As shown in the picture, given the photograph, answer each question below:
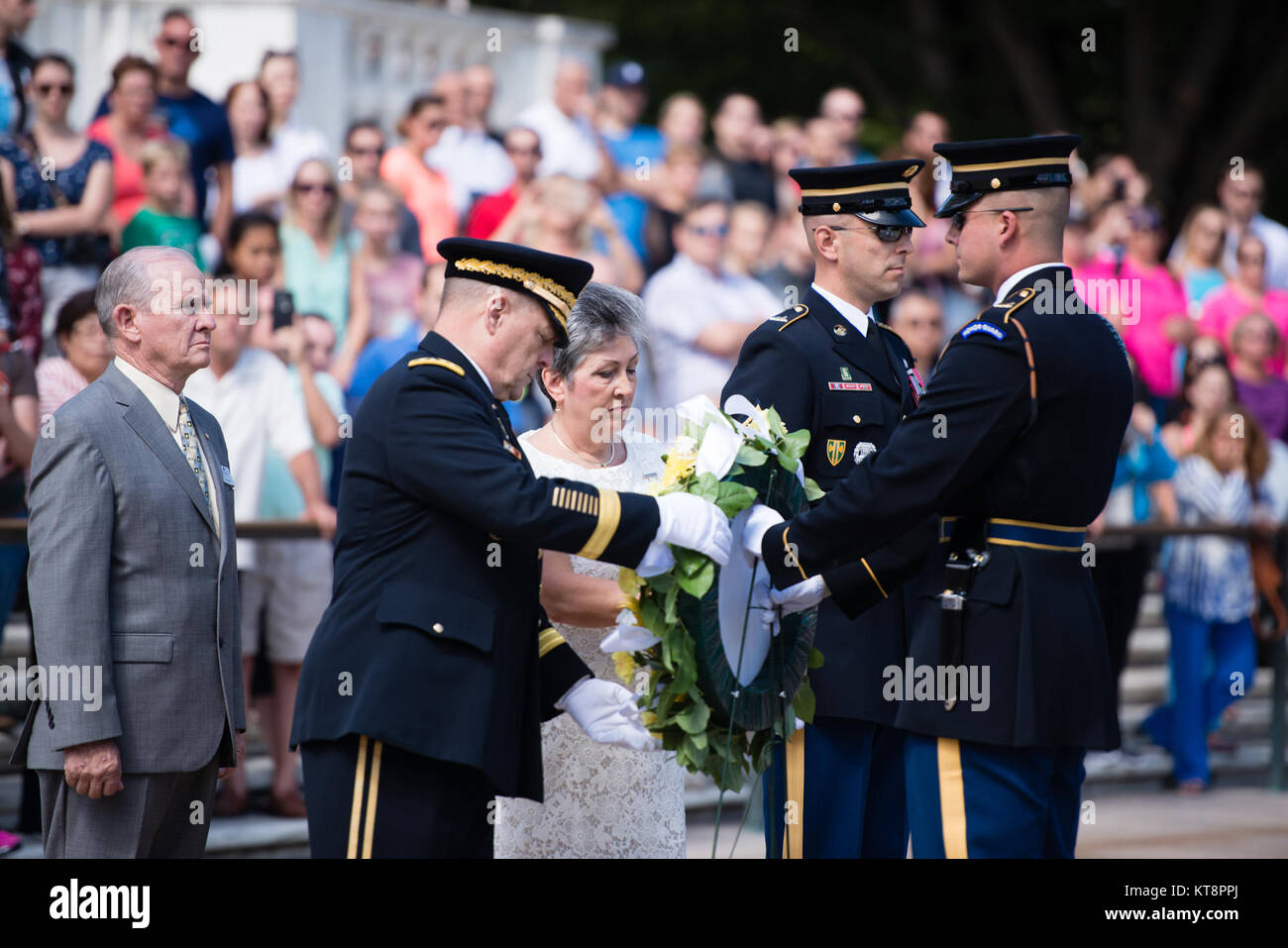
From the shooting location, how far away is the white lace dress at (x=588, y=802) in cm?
443

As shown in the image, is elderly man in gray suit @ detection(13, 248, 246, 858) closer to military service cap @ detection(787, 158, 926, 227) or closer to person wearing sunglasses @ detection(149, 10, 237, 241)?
military service cap @ detection(787, 158, 926, 227)

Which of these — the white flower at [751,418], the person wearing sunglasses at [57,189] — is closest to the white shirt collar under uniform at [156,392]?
the white flower at [751,418]

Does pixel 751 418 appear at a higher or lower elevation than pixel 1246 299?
lower

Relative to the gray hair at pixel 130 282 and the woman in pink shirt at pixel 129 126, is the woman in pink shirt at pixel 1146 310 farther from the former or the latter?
the gray hair at pixel 130 282

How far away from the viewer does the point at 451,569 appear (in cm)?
360

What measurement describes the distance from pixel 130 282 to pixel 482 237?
5.53 metres

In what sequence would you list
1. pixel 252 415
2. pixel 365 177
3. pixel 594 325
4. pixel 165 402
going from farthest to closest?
pixel 365 177
pixel 252 415
pixel 594 325
pixel 165 402

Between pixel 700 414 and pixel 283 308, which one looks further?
pixel 283 308

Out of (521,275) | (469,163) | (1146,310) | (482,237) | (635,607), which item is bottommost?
(635,607)

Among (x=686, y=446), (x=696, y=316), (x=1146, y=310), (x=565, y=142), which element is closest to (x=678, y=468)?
(x=686, y=446)

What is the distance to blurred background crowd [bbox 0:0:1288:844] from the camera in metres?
7.18

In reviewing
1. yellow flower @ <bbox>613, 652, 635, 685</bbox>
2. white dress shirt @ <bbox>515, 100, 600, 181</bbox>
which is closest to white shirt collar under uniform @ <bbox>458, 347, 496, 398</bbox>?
yellow flower @ <bbox>613, 652, 635, 685</bbox>

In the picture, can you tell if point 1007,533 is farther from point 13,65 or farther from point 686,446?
point 13,65
